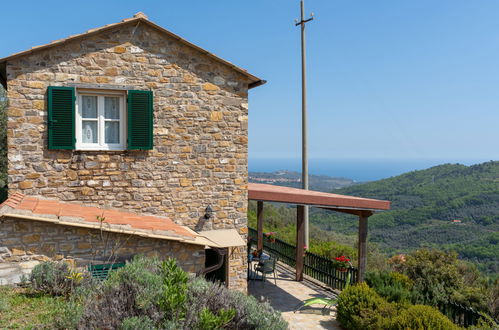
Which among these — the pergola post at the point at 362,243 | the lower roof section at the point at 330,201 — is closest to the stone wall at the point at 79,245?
the lower roof section at the point at 330,201

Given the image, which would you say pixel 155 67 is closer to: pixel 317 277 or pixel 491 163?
pixel 317 277

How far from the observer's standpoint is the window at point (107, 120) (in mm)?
7387

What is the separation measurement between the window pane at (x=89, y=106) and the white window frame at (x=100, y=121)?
0.06m

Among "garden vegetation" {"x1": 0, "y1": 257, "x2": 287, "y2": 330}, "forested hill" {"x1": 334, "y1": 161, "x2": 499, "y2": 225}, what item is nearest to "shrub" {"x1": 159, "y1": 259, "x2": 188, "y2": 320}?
"garden vegetation" {"x1": 0, "y1": 257, "x2": 287, "y2": 330}

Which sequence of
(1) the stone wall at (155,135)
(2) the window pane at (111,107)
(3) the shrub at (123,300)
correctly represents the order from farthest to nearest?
(2) the window pane at (111,107), (1) the stone wall at (155,135), (3) the shrub at (123,300)

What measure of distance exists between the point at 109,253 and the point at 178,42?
460 cm

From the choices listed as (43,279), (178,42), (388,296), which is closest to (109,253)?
(43,279)

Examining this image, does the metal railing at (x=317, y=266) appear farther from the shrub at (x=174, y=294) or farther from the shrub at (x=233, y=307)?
the shrub at (x=174, y=294)

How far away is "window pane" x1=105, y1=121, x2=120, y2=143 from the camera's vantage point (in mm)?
7902

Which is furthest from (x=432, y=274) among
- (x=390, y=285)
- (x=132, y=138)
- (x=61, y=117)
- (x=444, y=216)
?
(x=444, y=216)

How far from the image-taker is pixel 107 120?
25.8 feet

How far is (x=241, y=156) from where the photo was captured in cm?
872

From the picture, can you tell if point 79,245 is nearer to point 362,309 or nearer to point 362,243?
point 362,309

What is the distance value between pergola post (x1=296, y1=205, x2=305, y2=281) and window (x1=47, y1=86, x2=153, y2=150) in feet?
16.8
